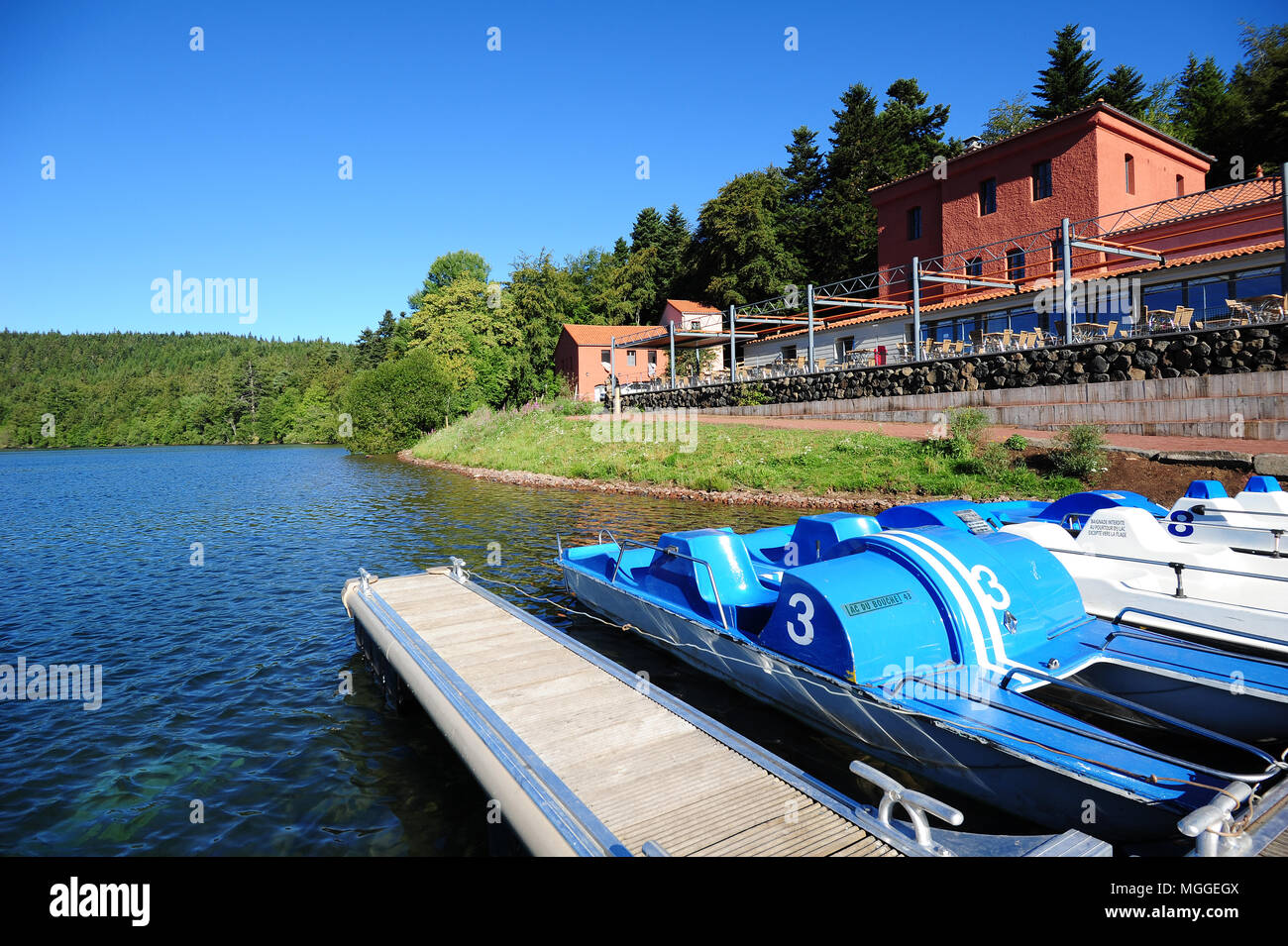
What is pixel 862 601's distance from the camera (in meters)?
6.20

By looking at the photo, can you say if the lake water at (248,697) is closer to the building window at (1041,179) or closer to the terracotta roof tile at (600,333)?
the building window at (1041,179)

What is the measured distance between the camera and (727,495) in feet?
75.3

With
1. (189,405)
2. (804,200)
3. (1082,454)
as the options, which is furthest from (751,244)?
(189,405)

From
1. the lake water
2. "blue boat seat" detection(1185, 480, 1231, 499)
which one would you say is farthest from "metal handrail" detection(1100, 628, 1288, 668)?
"blue boat seat" detection(1185, 480, 1231, 499)

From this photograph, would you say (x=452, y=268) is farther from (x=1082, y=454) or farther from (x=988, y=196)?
(x=1082, y=454)

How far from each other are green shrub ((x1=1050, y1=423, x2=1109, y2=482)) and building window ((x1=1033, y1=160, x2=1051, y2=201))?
1762 cm

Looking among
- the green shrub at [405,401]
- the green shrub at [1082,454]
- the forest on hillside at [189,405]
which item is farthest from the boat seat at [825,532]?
the forest on hillside at [189,405]

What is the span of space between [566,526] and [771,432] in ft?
39.3

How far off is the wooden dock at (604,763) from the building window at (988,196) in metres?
36.2

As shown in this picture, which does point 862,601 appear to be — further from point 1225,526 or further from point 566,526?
point 566,526

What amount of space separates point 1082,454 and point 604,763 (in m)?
19.2
